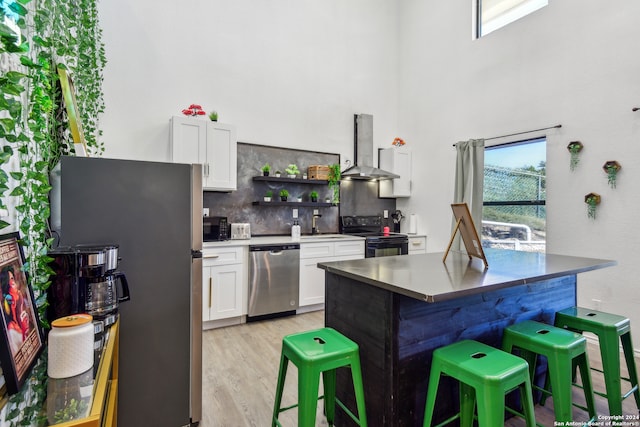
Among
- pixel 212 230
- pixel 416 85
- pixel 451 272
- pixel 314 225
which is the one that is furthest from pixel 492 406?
pixel 416 85

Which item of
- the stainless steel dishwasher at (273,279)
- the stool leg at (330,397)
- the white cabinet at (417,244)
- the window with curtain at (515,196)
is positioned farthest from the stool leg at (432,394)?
the white cabinet at (417,244)

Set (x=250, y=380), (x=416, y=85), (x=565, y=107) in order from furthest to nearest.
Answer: (x=416, y=85) → (x=565, y=107) → (x=250, y=380)

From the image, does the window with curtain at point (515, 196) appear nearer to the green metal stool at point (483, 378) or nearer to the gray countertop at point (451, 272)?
the gray countertop at point (451, 272)

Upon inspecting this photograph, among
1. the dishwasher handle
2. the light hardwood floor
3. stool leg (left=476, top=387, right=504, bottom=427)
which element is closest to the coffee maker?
the light hardwood floor

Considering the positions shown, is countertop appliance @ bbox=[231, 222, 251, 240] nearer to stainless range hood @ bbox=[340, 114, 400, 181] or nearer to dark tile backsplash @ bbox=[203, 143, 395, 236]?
dark tile backsplash @ bbox=[203, 143, 395, 236]

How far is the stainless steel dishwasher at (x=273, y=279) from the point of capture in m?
3.79

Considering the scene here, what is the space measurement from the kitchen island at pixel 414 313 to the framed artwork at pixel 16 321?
1.30m

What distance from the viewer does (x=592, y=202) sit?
325 centimetres

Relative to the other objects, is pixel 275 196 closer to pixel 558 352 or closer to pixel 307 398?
pixel 307 398

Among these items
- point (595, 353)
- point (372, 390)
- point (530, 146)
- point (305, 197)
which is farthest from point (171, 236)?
point (530, 146)

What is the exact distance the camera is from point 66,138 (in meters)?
1.90

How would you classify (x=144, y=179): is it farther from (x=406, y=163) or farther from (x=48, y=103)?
(x=406, y=163)

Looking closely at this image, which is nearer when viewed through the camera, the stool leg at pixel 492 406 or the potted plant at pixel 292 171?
the stool leg at pixel 492 406

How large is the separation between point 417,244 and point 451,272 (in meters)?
3.36
